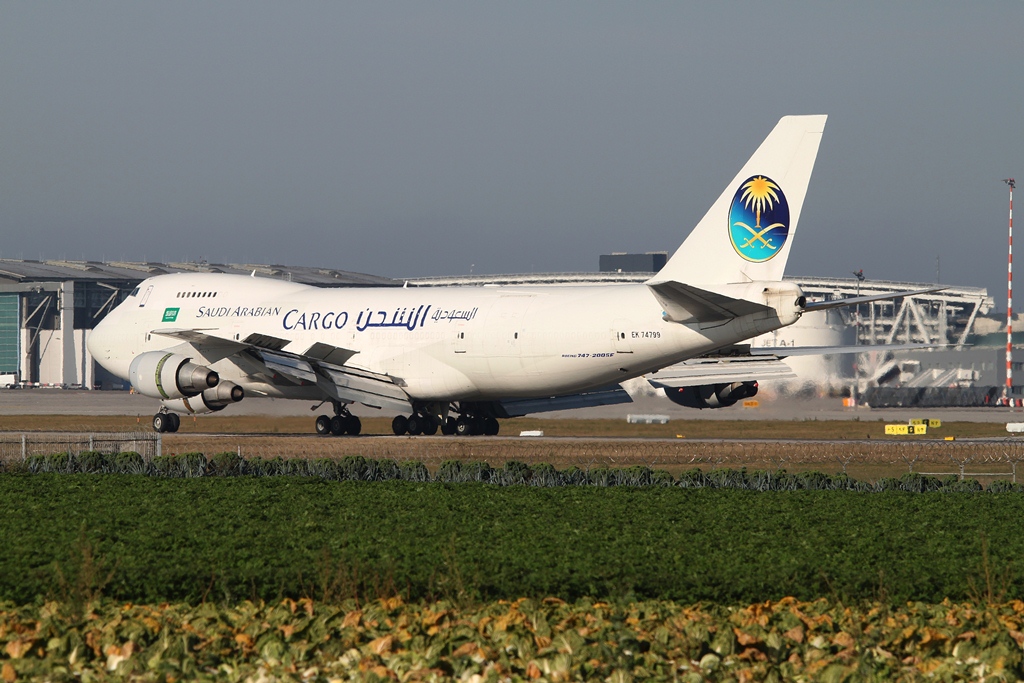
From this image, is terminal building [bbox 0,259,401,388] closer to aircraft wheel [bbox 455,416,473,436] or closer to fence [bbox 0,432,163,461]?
aircraft wheel [bbox 455,416,473,436]

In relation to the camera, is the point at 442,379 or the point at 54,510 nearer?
the point at 54,510

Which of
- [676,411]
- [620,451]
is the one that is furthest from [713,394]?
[676,411]

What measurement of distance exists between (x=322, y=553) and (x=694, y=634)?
14.7 feet

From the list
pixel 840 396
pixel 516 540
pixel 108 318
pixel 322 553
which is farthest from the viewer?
pixel 840 396

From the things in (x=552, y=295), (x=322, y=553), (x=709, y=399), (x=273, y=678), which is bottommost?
(x=273, y=678)

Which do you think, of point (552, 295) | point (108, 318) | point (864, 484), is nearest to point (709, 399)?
point (552, 295)

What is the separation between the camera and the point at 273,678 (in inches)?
388

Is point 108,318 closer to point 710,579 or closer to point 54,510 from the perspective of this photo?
point 54,510

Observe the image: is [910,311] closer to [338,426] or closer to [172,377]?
[338,426]

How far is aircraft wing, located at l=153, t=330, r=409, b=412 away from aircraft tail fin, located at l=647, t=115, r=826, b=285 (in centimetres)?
1086

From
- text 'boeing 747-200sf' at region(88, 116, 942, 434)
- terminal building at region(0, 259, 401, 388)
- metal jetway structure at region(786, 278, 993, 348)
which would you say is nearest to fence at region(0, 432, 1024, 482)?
text 'boeing 747-200sf' at region(88, 116, 942, 434)

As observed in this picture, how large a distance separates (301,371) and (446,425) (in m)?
5.18

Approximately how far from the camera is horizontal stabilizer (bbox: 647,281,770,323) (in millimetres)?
30922

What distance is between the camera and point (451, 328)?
126 feet
